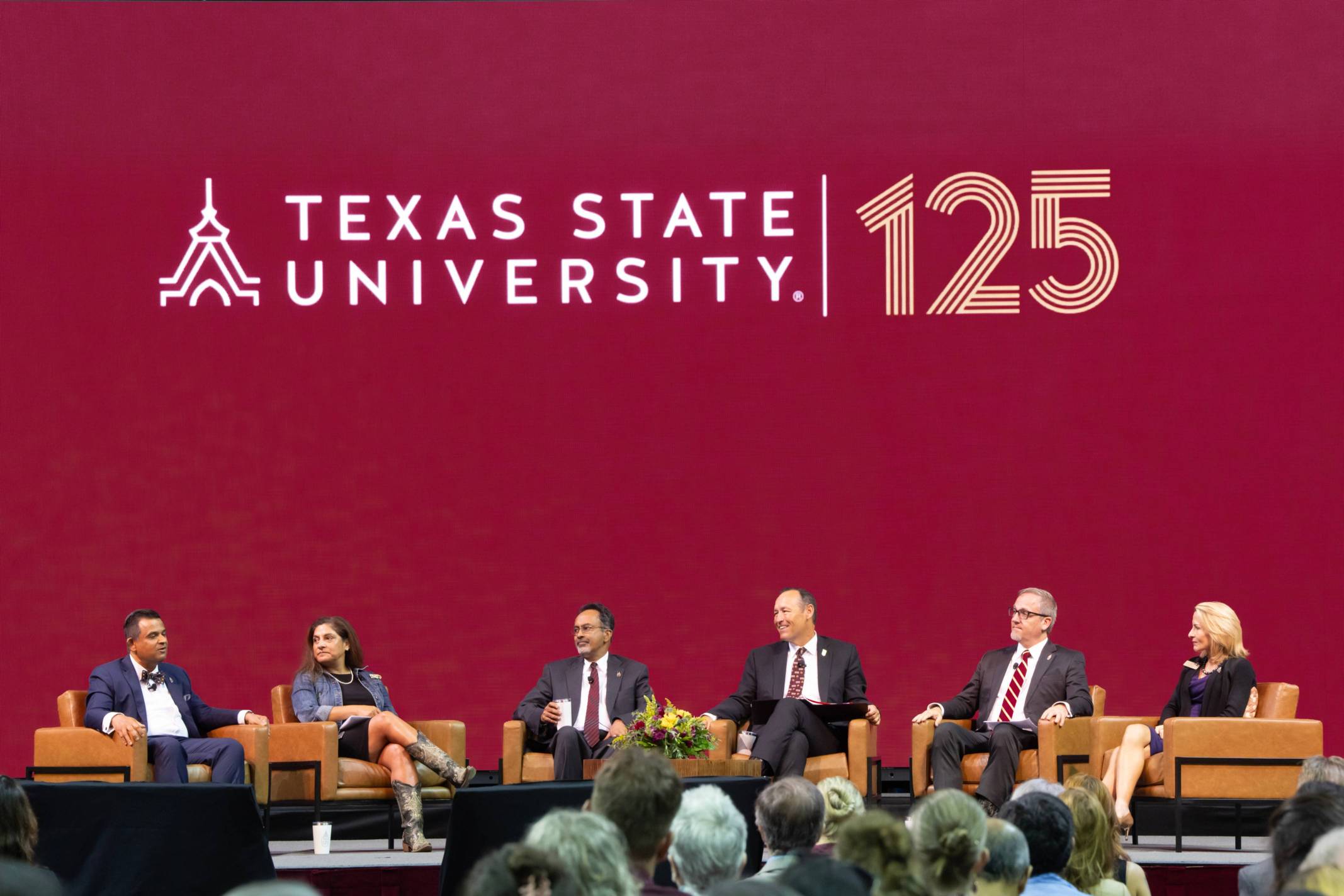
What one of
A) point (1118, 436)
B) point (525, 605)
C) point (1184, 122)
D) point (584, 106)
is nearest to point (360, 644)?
point (525, 605)

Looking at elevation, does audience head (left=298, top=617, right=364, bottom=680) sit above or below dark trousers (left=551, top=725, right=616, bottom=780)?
above

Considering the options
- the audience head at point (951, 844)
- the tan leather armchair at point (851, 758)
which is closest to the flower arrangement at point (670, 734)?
the tan leather armchair at point (851, 758)

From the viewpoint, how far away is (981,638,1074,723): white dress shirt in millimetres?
7125

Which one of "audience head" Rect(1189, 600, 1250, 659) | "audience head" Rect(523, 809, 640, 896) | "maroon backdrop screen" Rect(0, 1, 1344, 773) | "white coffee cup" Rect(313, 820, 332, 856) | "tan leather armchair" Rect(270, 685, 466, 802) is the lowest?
"white coffee cup" Rect(313, 820, 332, 856)

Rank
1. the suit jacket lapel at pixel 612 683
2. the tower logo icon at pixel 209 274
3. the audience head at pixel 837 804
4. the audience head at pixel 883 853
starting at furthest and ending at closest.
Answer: the tower logo icon at pixel 209 274 < the suit jacket lapel at pixel 612 683 < the audience head at pixel 837 804 < the audience head at pixel 883 853

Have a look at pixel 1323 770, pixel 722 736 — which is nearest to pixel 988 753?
pixel 722 736

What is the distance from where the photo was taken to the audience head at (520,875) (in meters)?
2.47

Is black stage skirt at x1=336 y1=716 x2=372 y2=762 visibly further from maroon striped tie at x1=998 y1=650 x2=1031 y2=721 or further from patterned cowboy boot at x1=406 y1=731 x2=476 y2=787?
maroon striped tie at x1=998 y1=650 x2=1031 y2=721

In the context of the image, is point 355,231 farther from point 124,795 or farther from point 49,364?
point 124,795

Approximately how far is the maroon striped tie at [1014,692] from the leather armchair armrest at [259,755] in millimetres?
2949

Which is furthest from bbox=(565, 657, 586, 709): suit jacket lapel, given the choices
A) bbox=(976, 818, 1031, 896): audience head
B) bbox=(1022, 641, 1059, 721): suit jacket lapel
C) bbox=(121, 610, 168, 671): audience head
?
bbox=(976, 818, 1031, 896): audience head

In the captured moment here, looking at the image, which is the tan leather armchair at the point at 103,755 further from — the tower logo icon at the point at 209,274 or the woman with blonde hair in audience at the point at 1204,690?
the woman with blonde hair in audience at the point at 1204,690

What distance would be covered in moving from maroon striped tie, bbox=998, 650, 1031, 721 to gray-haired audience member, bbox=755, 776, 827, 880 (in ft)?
11.5

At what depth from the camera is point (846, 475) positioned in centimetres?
801
